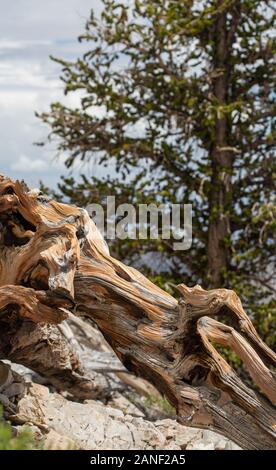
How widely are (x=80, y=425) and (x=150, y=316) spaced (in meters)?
2.25

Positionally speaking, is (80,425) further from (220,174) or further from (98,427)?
(220,174)

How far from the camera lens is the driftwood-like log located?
609cm

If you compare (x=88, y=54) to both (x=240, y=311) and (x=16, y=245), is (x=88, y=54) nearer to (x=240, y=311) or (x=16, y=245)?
(x=16, y=245)

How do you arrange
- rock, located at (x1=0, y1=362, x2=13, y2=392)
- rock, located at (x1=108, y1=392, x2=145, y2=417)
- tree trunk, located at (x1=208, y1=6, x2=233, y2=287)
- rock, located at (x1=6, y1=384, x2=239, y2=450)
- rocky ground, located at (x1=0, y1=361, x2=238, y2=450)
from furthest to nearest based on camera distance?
tree trunk, located at (x1=208, y1=6, x2=233, y2=287), rock, located at (x1=108, y1=392, x2=145, y2=417), rock, located at (x1=6, y1=384, x2=239, y2=450), rock, located at (x1=0, y1=362, x2=13, y2=392), rocky ground, located at (x1=0, y1=361, x2=238, y2=450)

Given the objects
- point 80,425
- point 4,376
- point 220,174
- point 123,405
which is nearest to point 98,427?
point 80,425

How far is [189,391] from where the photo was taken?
6156 millimetres

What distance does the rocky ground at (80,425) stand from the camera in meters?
7.36

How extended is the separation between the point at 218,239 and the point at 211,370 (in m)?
7.19

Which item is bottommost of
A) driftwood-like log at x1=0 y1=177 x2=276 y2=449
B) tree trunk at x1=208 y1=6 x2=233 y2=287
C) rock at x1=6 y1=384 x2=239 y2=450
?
rock at x1=6 y1=384 x2=239 y2=450

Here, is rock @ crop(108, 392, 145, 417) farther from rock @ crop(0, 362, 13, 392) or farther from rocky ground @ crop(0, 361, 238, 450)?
rock @ crop(0, 362, 13, 392)

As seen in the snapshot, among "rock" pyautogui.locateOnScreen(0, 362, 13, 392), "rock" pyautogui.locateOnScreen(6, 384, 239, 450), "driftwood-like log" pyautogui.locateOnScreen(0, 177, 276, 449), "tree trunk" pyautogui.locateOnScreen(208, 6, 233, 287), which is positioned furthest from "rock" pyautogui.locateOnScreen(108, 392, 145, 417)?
"driftwood-like log" pyautogui.locateOnScreen(0, 177, 276, 449)

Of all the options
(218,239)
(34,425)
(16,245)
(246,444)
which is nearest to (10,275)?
(16,245)

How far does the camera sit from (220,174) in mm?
12844

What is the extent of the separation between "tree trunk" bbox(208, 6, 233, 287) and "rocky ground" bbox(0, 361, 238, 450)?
176 inches
